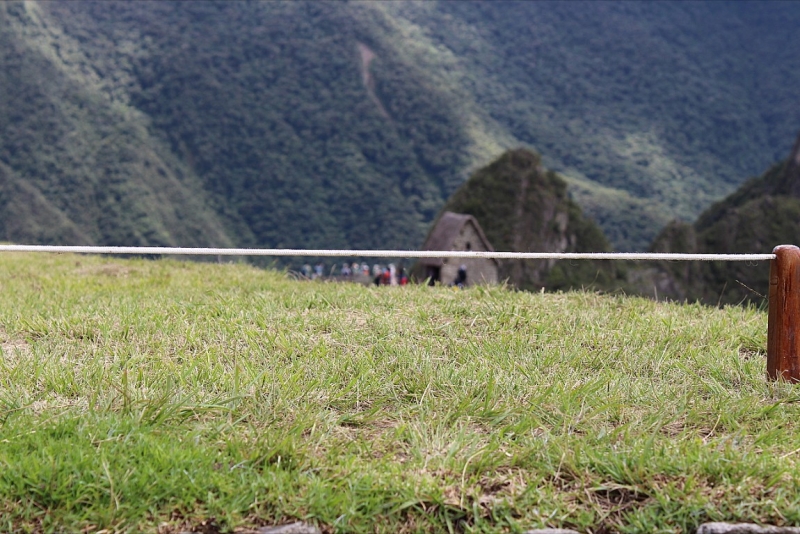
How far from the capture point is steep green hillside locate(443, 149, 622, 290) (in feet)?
150

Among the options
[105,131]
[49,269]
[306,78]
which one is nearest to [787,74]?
[306,78]

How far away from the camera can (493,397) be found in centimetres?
412

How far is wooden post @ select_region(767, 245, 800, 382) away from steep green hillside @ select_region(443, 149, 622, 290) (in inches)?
1544

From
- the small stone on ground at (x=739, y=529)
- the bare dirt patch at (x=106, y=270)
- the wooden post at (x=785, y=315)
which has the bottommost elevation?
the bare dirt patch at (x=106, y=270)

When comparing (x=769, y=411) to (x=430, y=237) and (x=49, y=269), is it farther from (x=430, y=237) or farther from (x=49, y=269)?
(x=430, y=237)

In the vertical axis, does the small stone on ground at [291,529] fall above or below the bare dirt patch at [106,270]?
above

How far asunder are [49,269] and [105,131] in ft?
333

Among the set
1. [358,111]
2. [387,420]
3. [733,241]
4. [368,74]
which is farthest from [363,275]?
[368,74]

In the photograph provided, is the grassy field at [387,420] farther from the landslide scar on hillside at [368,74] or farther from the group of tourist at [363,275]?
the landslide scar on hillside at [368,74]

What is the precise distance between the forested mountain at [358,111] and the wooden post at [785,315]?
270 feet

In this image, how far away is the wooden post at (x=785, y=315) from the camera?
443cm

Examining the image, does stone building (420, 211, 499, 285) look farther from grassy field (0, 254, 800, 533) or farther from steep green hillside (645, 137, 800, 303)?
grassy field (0, 254, 800, 533)

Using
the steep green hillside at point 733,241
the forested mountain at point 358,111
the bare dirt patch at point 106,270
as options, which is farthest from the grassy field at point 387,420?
the forested mountain at point 358,111

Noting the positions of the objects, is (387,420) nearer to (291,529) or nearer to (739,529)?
(291,529)
